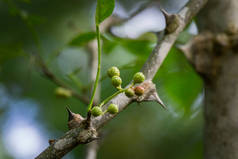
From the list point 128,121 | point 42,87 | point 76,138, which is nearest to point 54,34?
point 42,87

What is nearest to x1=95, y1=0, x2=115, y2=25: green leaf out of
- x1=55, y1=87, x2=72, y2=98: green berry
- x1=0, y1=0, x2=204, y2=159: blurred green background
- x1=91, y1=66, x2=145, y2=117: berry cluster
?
x1=91, y1=66, x2=145, y2=117: berry cluster

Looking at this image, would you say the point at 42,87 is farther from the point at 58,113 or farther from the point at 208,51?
the point at 208,51

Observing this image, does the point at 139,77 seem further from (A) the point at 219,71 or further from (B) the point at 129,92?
(A) the point at 219,71

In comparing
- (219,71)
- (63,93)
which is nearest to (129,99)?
(219,71)

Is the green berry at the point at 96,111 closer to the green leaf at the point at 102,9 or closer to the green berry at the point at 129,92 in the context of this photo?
→ the green berry at the point at 129,92

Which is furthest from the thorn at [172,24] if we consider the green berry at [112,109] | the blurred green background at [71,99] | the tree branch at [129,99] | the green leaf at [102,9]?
the blurred green background at [71,99]

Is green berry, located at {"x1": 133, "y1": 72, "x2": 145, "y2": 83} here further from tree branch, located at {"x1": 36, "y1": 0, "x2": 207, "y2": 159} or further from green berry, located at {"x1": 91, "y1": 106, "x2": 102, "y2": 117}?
green berry, located at {"x1": 91, "y1": 106, "x2": 102, "y2": 117}
